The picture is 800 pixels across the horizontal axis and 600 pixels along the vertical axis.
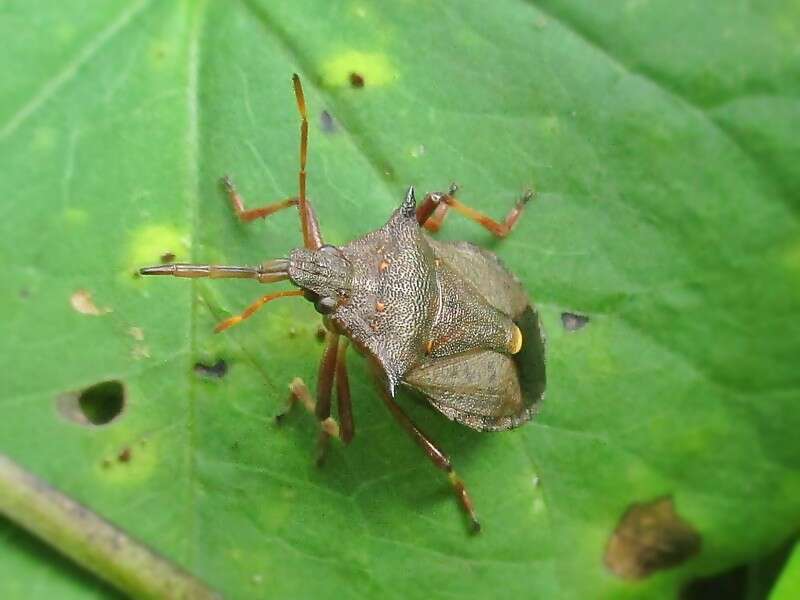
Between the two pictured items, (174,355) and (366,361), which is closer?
(174,355)

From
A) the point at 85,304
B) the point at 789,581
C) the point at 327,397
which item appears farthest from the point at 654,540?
the point at 85,304

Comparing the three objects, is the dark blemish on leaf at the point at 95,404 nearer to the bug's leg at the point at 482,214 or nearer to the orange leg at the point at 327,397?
the orange leg at the point at 327,397

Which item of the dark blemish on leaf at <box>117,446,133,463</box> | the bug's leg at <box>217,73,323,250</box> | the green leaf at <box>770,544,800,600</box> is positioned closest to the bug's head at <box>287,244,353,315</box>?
the bug's leg at <box>217,73,323,250</box>

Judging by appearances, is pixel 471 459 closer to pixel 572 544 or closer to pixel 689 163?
pixel 572 544

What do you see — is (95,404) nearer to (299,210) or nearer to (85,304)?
(85,304)

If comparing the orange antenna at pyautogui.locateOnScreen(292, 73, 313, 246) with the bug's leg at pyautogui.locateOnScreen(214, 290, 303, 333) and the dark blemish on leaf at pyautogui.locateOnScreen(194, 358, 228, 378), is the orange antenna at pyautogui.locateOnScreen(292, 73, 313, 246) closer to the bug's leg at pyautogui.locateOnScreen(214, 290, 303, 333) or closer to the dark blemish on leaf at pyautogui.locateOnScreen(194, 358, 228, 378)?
the bug's leg at pyautogui.locateOnScreen(214, 290, 303, 333)

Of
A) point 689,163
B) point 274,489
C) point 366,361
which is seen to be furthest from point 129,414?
point 689,163

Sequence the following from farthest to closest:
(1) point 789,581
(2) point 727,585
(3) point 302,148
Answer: (2) point 727,585, (1) point 789,581, (3) point 302,148
